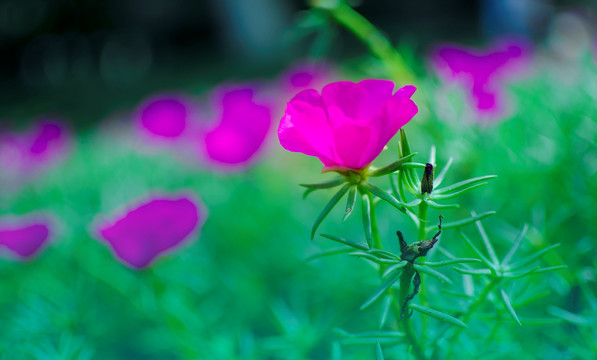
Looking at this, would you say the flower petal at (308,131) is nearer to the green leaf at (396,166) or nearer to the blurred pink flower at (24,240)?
the green leaf at (396,166)

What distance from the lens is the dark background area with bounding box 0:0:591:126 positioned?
170 inches

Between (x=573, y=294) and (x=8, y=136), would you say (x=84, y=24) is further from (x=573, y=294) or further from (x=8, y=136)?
(x=573, y=294)

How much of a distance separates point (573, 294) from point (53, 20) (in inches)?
211

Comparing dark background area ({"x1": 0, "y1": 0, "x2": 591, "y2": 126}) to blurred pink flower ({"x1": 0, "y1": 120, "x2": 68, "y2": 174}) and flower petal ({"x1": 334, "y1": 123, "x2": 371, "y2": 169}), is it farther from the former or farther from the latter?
flower petal ({"x1": 334, "y1": 123, "x2": 371, "y2": 169})

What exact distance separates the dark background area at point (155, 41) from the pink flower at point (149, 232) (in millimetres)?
3162

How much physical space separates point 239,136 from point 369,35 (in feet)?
1.53

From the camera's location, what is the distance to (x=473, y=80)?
0.86 meters

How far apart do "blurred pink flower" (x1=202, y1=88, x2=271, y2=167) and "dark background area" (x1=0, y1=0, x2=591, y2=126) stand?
273cm

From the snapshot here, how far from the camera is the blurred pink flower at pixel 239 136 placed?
1.07 meters

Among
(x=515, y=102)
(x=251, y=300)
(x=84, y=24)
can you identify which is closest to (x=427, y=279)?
(x=251, y=300)

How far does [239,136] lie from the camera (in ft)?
3.53

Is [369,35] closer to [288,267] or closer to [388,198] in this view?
[388,198]

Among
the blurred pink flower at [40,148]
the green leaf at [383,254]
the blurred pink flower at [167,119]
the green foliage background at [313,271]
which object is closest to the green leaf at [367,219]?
the green leaf at [383,254]

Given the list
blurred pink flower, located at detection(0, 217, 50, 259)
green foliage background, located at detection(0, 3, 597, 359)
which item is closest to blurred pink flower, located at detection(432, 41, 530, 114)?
green foliage background, located at detection(0, 3, 597, 359)
